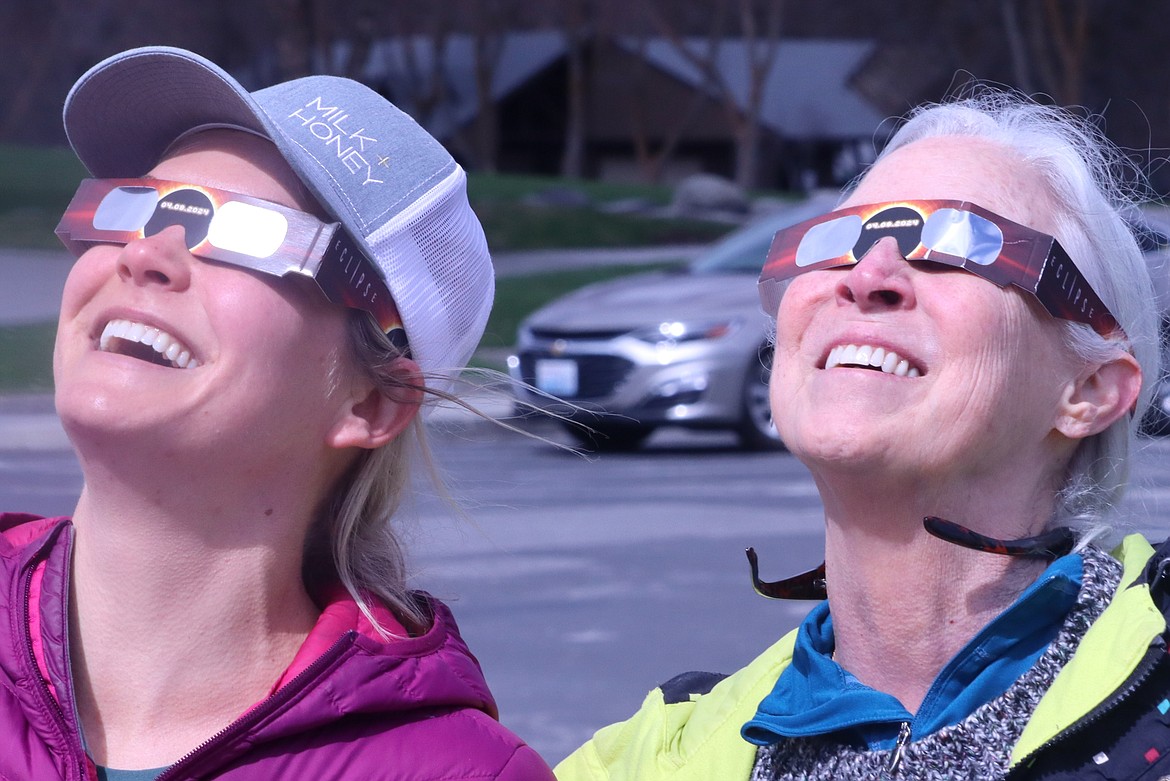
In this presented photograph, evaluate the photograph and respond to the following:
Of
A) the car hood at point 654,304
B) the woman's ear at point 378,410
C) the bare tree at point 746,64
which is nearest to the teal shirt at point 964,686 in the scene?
the woman's ear at point 378,410

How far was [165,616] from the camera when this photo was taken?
2326 mm

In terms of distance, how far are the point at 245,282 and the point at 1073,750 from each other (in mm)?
1340

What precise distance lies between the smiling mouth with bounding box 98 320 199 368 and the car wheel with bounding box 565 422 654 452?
9.25 metres

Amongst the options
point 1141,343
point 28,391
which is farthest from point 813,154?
point 1141,343

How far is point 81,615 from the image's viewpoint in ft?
7.73

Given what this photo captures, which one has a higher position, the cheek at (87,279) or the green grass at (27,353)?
the cheek at (87,279)

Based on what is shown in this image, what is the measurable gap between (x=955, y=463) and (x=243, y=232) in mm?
1115

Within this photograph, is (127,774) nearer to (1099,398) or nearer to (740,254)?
(1099,398)

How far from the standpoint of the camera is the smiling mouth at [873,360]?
2.34 m

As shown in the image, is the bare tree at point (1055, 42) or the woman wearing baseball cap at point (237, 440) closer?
the woman wearing baseball cap at point (237, 440)

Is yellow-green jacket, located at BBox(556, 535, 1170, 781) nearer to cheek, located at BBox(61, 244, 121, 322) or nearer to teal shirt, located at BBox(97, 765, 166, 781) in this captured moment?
teal shirt, located at BBox(97, 765, 166, 781)

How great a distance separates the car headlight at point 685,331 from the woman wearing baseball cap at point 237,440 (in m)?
8.60

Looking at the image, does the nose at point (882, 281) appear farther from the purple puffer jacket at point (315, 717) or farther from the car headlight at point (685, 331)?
the car headlight at point (685, 331)

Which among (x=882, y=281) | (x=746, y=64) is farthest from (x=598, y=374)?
(x=746, y=64)
